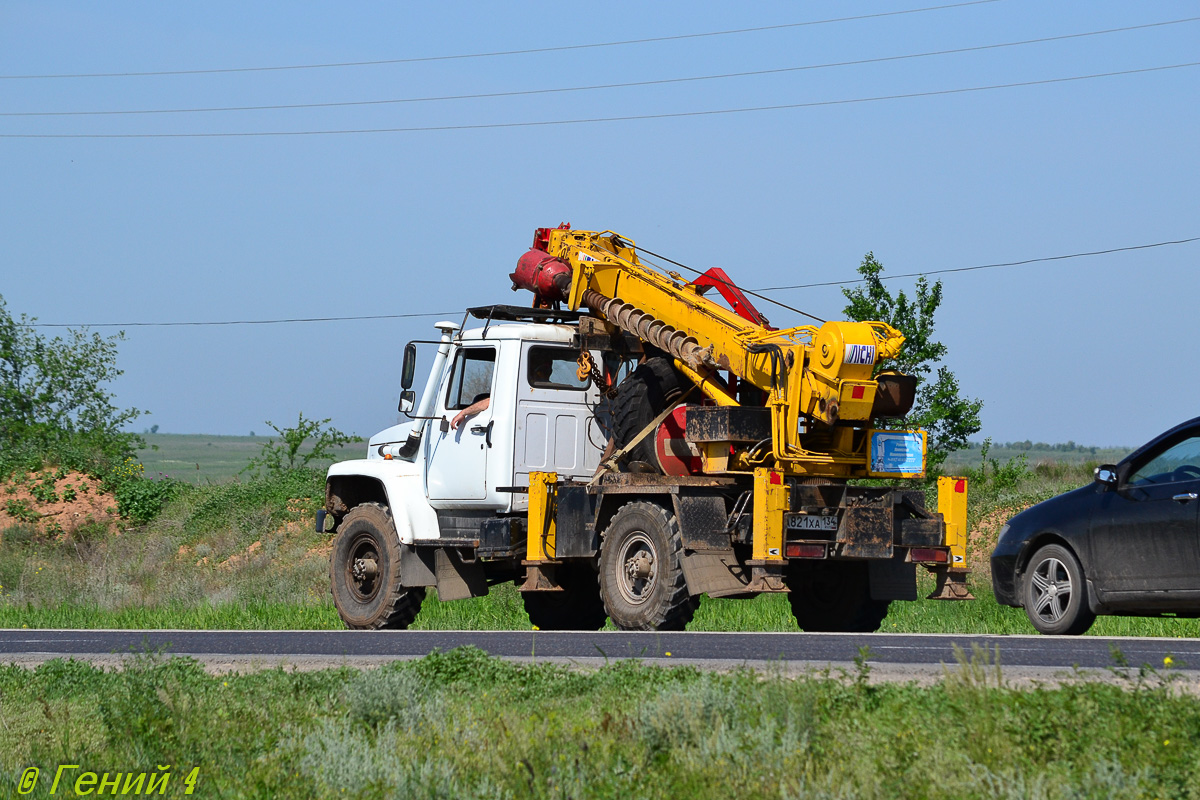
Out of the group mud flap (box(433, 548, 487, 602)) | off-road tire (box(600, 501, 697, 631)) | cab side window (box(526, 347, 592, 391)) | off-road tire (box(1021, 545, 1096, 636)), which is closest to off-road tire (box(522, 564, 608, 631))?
mud flap (box(433, 548, 487, 602))

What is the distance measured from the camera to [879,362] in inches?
506

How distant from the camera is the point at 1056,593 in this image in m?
11.6

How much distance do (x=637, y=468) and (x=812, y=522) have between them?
208 centimetres

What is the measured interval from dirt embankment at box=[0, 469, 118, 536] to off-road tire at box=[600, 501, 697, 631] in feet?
73.0

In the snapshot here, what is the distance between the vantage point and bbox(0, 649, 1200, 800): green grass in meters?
5.90

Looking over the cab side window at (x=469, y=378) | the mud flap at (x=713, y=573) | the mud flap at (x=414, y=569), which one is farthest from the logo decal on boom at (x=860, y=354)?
the mud flap at (x=414, y=569)

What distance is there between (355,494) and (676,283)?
476 cm

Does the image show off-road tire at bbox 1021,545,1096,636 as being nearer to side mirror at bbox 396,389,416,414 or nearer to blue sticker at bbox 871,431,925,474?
blue sticker at bbox 871,431,925,474

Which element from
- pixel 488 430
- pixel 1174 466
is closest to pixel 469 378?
pixel 488 430

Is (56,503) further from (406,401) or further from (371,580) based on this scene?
(406,401)

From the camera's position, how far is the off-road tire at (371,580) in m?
15.6

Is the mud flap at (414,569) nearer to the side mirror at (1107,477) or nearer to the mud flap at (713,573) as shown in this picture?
the mud flap at (713,573)

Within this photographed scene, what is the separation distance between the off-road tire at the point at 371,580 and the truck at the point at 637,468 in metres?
0.02

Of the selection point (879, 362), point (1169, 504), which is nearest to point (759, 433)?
point (879, 362)
